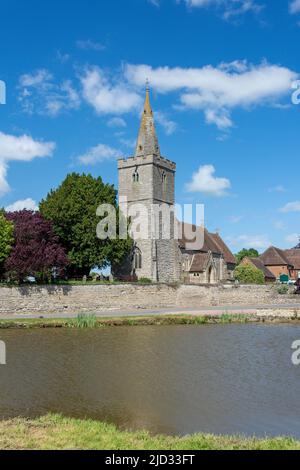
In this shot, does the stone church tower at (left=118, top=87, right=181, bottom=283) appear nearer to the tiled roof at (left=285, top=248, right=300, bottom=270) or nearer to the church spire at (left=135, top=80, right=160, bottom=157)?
the church spire at (left=135, top=80, right=160, bottom=157)

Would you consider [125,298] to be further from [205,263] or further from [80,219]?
[205,263]

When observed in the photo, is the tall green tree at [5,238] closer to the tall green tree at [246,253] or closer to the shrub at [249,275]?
the shrub at [249,275]

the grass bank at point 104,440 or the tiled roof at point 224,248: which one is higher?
the tiled roof at point 224,248

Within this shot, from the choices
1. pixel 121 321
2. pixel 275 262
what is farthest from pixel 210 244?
pixel 121 321

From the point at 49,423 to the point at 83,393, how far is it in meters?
3.72

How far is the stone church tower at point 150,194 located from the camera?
56.3 metres

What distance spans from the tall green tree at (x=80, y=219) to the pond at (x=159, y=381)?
22.8 meters

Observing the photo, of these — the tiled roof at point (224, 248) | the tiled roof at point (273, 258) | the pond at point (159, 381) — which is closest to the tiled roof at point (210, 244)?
the tiled roof at point (224, 248)

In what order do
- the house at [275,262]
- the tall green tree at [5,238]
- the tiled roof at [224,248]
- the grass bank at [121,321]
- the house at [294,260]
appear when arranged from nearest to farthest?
the grass bank at [121,321] < the tall green tree at [5,238] < the tiled roof at [224,248] < the house at [275,262] < the house at [294,260]

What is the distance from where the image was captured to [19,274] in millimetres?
39156

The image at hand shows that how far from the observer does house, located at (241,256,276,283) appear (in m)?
78.8

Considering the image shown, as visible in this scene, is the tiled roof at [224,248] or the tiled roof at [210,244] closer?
A: the tiled roof at [210,244]

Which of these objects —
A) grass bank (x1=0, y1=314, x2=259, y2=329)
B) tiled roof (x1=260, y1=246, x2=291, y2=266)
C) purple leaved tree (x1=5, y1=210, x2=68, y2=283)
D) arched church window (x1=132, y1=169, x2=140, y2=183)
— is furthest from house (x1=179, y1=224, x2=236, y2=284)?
grass bank (x1=0, y1=314, x2=259, y2=329)

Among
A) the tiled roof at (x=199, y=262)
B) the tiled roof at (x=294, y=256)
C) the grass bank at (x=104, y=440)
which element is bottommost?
the grass bank at (x=104, y=440)
